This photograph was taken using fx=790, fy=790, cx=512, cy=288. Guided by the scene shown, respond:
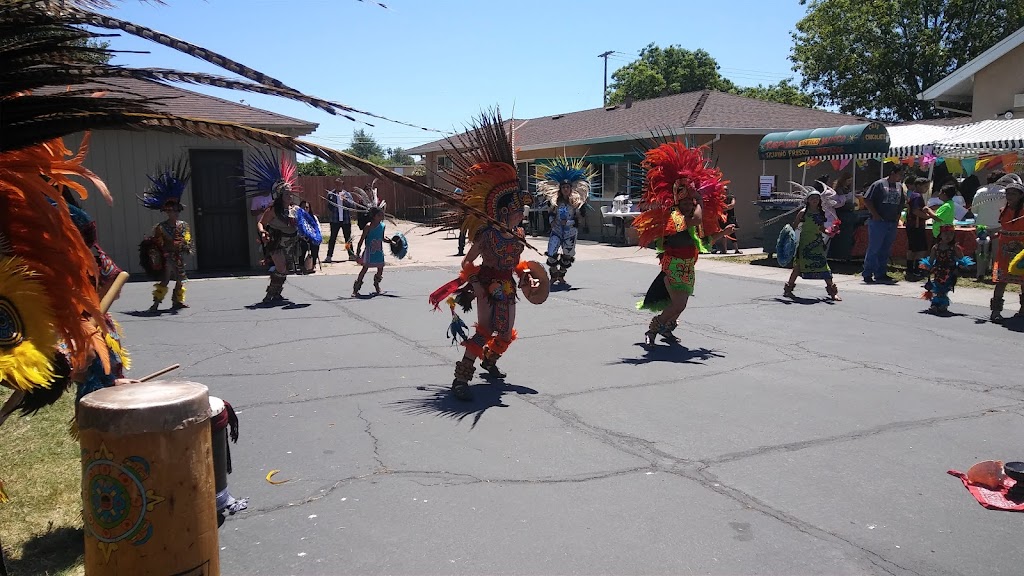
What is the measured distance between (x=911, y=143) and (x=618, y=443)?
1451cm

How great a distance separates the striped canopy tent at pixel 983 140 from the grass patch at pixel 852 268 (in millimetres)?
2707

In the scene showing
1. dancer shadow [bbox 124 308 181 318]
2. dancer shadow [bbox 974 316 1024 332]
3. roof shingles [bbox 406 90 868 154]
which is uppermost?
roof shingles [bbox 406 90 868 154]

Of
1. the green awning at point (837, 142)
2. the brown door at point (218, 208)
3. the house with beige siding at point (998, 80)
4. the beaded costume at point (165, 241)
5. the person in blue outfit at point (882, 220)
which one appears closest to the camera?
the beaded costume at point (165, 241)

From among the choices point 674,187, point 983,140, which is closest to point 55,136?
point 674,187

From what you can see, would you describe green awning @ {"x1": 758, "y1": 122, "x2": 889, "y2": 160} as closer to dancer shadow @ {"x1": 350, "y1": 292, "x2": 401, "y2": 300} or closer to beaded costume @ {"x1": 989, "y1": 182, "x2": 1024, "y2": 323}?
beaded costume @ {"x1": 989, "y1": 182, "x2": 1024, "y2": 323}

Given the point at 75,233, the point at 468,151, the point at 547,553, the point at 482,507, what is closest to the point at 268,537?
the point at 482,507

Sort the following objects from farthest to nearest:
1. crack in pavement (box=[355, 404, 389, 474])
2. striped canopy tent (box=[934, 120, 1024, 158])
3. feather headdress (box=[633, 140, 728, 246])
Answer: striped canopy tent (box=[934, 120, 1024, 158]), feather headdress (box=[633, 140, 728, 246]), crack in pavement (box=[355, 404, 389, 474])

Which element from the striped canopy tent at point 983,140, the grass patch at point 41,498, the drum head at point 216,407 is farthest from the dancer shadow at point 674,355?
the striped canopy tent at point 983,140

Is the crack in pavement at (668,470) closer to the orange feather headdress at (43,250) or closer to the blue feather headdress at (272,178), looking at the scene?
the orange feather headdress at (43,250)

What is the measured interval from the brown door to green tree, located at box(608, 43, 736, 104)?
4099 cm

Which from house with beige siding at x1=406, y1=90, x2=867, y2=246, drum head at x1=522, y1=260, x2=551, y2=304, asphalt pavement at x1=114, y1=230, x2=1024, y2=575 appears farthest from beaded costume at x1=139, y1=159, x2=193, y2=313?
house with beige siding at x1=406, y1=90, x2=867, y2=246

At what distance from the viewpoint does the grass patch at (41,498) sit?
379 cm

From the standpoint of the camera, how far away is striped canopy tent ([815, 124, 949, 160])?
16.4 m

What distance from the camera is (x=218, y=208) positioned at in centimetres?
1584
